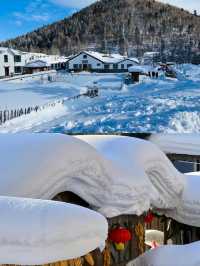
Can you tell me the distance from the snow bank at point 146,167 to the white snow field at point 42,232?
172 cm

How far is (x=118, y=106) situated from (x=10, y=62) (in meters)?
33.2

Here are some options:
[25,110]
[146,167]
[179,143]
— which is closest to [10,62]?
[25,110]

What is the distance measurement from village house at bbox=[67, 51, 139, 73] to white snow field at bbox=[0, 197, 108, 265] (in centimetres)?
6011

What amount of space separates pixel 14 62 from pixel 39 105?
31.4m

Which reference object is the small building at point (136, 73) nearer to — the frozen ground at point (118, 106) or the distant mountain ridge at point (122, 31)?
the frozen ground at point (118, 106)

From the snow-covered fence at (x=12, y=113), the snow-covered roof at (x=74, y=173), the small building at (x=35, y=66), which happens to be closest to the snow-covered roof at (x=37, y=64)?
the small building at (x=35, y=66)

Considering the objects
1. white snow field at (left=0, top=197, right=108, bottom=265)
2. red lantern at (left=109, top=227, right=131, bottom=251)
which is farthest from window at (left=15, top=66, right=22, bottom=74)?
white snow field at (left=0, top=197, right=108, bottom=265)

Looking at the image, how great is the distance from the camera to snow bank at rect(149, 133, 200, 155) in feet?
35.3

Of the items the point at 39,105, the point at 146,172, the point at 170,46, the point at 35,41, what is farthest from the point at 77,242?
the point at 35,41

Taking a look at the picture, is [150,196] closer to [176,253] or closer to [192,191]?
[176,253]

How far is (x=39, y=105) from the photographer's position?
109 ft

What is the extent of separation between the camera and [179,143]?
1099cm

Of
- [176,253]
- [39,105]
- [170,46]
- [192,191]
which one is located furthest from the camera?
[170,46]

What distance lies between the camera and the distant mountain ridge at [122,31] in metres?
120
